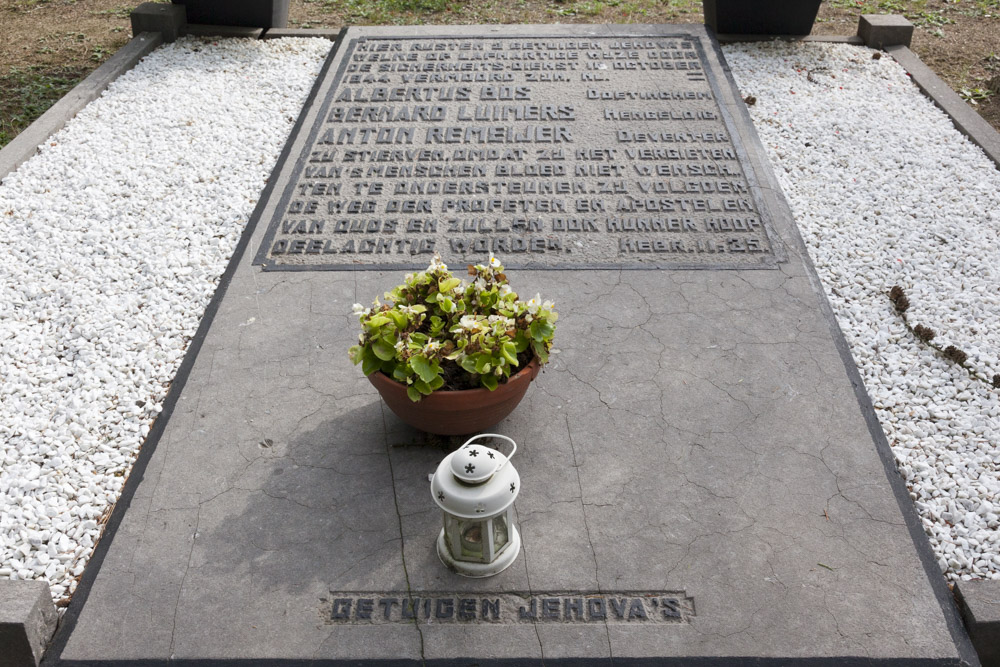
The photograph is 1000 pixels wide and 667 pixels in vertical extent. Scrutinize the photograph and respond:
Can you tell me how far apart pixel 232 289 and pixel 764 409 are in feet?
9.60

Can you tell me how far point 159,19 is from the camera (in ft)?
26.4

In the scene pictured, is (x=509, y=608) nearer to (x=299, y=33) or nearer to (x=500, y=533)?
(x=500, y=533)

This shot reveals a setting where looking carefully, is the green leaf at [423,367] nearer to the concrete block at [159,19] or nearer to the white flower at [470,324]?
the white flower at [470,324]

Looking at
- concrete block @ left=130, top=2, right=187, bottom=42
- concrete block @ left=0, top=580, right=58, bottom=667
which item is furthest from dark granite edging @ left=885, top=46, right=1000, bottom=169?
concrete block @ left=130, top=2, right=187, bottom=42

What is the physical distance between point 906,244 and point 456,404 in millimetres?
3337

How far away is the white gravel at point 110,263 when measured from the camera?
355cm

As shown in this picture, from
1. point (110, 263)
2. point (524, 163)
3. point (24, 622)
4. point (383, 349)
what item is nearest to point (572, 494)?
point (383, 349)

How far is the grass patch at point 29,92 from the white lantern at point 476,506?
580 centimetres

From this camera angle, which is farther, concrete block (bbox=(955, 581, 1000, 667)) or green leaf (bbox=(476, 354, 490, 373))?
green leaf (bbox=(476, 354, 490, 373))

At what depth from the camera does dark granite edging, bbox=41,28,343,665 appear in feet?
9.80

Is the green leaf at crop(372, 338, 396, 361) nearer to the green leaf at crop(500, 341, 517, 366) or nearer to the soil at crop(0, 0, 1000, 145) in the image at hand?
the green leaf at crop(500, 341, 517, 366)

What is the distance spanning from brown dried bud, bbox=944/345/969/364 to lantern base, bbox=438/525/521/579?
254 centimetres

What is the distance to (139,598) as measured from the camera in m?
3.06

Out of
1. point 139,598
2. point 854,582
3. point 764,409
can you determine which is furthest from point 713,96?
point 139,598
